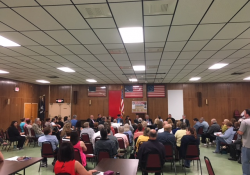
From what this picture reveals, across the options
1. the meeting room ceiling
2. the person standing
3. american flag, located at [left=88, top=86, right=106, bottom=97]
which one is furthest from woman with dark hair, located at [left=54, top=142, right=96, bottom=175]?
american flag, located at [left=88, top=86, right=106, bottom=97]

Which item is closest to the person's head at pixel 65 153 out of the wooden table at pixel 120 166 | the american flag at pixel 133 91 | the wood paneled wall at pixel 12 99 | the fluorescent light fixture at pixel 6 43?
the wooden table at pixel 120 166

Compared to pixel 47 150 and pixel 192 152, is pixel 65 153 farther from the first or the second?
pixel 192 152

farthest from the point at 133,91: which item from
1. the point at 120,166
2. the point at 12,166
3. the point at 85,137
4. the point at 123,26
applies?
the point at 12,166

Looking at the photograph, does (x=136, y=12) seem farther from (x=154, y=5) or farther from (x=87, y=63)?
(x=87, y=63)

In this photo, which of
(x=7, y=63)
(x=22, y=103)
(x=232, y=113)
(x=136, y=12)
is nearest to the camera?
(x=136, y=12)

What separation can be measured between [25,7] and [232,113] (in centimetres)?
1507

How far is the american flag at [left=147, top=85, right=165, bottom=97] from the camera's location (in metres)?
14.4

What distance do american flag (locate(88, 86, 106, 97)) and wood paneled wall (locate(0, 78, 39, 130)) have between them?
4599mm

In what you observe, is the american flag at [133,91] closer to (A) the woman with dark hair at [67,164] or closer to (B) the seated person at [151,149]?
(B) the seated person at [151,149]

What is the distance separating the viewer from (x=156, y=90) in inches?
571

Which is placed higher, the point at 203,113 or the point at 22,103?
the point at 22,103

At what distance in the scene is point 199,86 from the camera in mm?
14320

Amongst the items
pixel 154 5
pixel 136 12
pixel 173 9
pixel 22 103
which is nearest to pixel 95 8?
pixel 136 12

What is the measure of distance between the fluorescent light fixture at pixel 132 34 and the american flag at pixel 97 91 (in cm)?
1019
